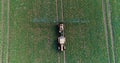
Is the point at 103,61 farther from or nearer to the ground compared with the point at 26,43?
nearer to the ground

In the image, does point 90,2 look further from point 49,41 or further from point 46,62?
point 46,62

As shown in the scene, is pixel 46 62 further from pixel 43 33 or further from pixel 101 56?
pixel 101 56

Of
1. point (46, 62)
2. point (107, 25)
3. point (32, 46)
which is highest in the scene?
point (107, 25)

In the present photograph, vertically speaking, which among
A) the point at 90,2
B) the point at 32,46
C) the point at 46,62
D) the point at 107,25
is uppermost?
the point at 90,2

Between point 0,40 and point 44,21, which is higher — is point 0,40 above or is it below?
below

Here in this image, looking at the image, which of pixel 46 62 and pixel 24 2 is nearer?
pixel 46 62

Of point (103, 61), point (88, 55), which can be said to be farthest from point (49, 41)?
point (103, 61)
